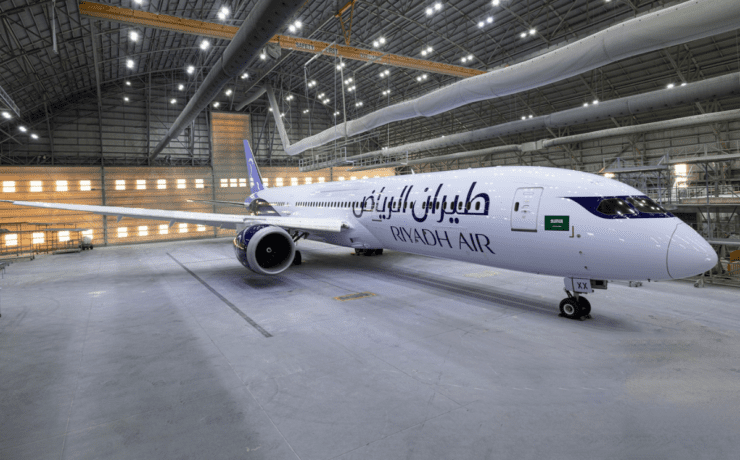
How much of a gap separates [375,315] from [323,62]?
1038 inches

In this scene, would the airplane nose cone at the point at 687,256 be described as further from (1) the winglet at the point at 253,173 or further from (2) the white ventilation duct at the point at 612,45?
(1) the winglet at the point at 253,173

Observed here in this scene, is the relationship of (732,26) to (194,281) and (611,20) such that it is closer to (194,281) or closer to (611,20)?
(611,20)

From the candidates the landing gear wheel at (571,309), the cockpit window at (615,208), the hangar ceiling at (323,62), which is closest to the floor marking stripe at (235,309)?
the landing gear wheel at (571,309)

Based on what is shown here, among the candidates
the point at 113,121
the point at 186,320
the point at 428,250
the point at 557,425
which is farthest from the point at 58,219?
the point at 557,425

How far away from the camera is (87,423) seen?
4316 millimetres

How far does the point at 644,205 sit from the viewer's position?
22.2 ft

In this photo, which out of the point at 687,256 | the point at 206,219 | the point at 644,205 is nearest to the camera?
the point at 687,256

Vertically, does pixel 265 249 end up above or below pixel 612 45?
below

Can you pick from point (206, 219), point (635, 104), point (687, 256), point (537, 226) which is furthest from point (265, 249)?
point (635, 104)

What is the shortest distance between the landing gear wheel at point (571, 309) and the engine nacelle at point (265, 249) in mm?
7646

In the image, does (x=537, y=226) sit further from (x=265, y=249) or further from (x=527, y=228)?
(x=265, y=249)

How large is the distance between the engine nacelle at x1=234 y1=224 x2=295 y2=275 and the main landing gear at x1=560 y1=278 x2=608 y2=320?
25.2 ft

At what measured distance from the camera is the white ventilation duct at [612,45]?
812 cm

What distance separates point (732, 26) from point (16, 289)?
20.8m
